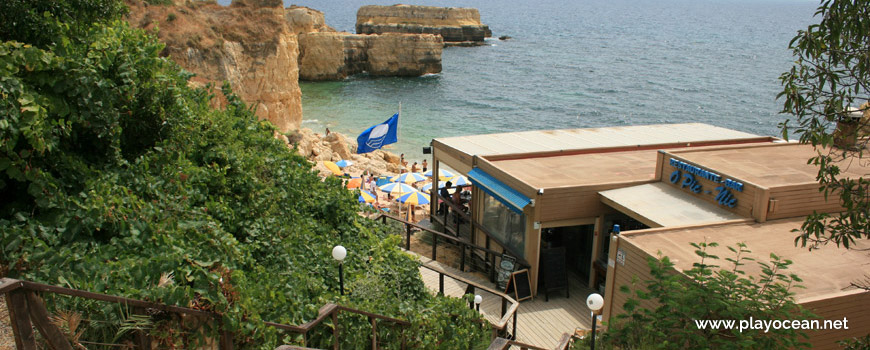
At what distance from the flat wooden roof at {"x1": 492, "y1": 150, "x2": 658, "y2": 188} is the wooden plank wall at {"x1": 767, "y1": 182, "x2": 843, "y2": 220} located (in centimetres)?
302

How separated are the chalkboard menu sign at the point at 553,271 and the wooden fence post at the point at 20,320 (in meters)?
10.7

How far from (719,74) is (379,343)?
3430 inches

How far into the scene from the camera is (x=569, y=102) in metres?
62.4

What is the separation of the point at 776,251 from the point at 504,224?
6077 millimetres

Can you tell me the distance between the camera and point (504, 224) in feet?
48.2

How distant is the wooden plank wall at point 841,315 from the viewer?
8477mm

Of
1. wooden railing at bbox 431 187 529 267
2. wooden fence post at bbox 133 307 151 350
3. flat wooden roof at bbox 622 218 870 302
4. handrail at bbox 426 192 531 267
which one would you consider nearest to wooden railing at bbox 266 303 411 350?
wooden fence post at bbox 133 307 151 350

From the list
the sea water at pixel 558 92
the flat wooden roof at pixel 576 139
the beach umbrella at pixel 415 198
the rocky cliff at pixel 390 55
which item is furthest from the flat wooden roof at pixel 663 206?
the rocky cliff at pixel 390 55

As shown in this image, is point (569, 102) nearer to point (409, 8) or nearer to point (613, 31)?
point (409, 8)

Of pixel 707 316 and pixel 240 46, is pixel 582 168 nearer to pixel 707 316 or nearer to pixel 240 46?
pixel 707 316

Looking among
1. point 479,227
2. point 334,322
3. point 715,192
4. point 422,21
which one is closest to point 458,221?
point 479,227

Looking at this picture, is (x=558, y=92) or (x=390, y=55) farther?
(x=390, y=55)

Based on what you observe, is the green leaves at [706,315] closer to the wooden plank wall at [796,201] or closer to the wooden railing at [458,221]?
the wooden plank wall at [796,201]

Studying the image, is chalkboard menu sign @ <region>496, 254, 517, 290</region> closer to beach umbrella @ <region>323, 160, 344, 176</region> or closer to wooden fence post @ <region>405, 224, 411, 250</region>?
wooden fence post @ <region>405, 224, 411, 250</region>
